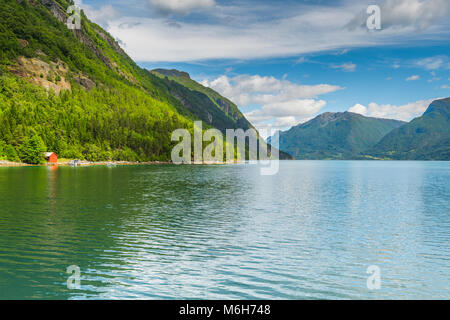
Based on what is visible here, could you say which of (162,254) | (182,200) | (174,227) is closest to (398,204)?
(182,200)

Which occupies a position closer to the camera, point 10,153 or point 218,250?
point 218,250

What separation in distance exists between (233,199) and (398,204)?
30828 mm

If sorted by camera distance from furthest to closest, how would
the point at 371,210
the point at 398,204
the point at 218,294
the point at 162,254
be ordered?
the point at 398,204 → the point at 371,210 → the point at 162,254 → the point at 218,294

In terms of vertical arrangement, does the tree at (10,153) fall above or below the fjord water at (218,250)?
above

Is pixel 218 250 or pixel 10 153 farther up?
pixel 10 153

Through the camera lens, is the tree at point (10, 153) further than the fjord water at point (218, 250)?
Yes

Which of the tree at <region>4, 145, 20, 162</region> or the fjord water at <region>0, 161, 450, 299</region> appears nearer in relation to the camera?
the fjord water at <region>0, 161, 450, 299</region>

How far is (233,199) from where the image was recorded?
69.8 metres

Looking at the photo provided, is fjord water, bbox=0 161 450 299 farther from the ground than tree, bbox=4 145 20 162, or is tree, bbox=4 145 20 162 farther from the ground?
tree, bbox=4 145 20 162

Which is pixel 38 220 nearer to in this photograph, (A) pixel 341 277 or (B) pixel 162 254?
(B) pixel 162 254

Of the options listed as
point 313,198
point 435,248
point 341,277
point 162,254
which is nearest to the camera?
point 341,277

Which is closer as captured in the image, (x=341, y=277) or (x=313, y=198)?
(x=341, y=277)
